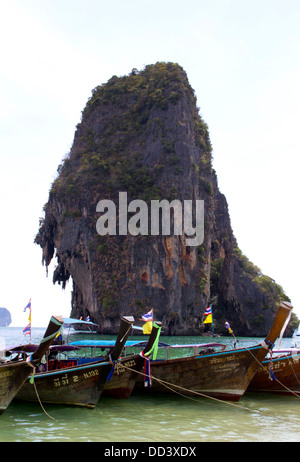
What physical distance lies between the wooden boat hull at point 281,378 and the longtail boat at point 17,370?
744 centimetres

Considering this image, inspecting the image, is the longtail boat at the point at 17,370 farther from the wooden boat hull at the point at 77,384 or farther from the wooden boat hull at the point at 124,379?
the wooden boat hull at the point at 124,379

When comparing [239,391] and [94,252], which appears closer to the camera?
[239,391]

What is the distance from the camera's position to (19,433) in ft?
29.4

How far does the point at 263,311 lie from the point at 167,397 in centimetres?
5340

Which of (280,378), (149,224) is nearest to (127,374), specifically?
(280,378)

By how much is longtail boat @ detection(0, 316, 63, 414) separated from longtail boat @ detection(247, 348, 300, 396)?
24.4 ft

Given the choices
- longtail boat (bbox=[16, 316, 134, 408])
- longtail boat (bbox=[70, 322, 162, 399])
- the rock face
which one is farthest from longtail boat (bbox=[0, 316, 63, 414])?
the rock face

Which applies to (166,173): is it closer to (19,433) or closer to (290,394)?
(290,394)

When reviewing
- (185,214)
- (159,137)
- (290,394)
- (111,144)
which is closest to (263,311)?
(185,214)

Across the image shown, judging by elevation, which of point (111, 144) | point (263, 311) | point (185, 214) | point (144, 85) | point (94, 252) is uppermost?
point (144, 85)

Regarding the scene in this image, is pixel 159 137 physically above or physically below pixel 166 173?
above

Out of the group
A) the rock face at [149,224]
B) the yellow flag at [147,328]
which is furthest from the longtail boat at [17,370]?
the rock face at [149,224]

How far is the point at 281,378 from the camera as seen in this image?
1420cm
